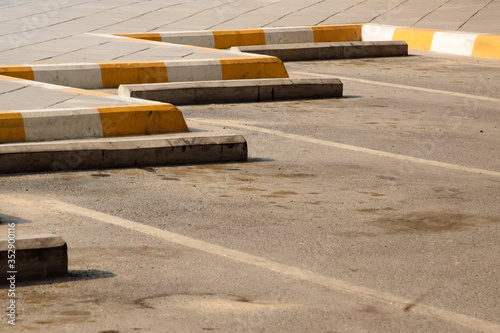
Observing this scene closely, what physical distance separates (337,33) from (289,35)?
0.85 m

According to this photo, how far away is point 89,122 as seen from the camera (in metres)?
6.52

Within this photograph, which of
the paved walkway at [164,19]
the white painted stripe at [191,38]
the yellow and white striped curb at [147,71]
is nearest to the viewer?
the yellow and white striped curb at [147,71]

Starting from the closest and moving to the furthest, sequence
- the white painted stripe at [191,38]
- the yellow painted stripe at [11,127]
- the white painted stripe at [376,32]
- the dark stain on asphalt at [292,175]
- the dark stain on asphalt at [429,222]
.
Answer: the dark stain on asphalt at [429,222], the dark stain on asphalt at [292,175], the yellow painted stripe at [11,127], the white painted stripe at [191,38], the white painted stripe at [376,32]

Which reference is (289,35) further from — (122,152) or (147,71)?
(122,152)

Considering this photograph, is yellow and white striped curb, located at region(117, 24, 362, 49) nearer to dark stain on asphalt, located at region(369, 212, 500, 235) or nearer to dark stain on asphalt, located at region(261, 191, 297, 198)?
dark stain on asphalt, located at region(261, 191, 297, 198)

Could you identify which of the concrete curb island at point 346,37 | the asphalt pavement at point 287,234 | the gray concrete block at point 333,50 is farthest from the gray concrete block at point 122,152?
the concrete curb island at point 346,37

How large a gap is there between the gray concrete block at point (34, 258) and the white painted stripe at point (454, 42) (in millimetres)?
9544

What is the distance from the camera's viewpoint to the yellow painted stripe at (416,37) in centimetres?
1311

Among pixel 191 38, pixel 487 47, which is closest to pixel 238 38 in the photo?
pixel 191 38

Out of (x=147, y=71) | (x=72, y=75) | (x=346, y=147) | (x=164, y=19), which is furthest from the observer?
(x=164, y=19)

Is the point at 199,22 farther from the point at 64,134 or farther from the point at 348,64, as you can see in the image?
the point at 64,134

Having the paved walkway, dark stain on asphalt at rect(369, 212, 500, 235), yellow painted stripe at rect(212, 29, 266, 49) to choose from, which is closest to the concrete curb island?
yellow painted stripe at rect(212, 29, 266, 49)

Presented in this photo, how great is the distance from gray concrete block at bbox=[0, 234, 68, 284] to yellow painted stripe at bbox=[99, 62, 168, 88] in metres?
5.60

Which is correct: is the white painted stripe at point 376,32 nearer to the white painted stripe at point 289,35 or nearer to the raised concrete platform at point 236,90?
the white painted stripe at point 289,35
